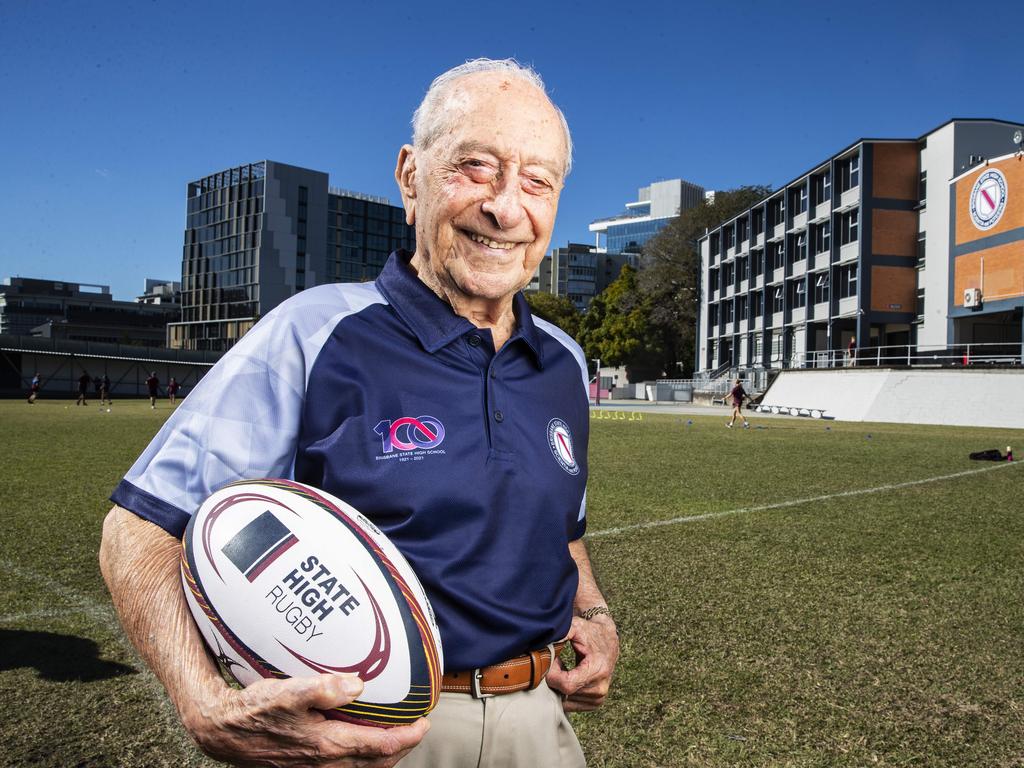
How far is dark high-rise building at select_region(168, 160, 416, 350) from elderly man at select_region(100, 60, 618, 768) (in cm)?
10019

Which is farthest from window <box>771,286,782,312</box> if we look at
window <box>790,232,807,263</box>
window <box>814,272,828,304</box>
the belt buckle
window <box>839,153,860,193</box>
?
the belt buckle

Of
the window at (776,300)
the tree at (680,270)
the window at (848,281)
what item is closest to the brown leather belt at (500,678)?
the window at (848,281)

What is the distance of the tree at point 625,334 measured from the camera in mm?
69000

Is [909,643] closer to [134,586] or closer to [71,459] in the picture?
[134,586]

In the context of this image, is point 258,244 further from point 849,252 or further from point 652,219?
point 652,219

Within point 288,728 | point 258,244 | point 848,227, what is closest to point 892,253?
point 848,227

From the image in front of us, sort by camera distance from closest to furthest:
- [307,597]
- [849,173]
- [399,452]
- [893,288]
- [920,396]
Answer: [307,597] < [399,452] < [920,396] < [893,288] < [849,173]

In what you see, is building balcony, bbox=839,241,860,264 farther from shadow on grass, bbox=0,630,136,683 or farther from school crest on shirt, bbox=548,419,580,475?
school crest on shirt, bbox=548,419,580,475

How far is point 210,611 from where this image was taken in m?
1.48

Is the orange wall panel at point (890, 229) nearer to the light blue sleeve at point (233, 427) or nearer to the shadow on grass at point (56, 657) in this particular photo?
the shadow on grass at point (56, 657)

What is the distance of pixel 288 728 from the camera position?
1326 mm

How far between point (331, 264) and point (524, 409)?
113 m

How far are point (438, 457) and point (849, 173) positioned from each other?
160 ft

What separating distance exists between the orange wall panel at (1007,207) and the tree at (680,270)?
3392 cm
